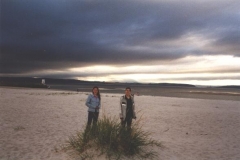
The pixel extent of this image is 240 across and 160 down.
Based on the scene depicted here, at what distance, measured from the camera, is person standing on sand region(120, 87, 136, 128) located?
8.65 metres

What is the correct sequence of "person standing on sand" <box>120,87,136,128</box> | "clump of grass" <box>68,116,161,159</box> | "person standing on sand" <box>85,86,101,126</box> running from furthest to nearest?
"person standing on sand" <box>85,86,101,126</box>, "person standing on sand" <box>120,87,136,128</box>, "clump of grass" <box>68,116,161,159</box>

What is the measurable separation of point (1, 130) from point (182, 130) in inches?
307

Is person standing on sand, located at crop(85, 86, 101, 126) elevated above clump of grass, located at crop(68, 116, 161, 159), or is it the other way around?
person standing on sand, located at crop(85, 86, 101, 126)

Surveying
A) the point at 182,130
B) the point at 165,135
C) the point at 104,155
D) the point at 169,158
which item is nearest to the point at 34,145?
the point at 104,155

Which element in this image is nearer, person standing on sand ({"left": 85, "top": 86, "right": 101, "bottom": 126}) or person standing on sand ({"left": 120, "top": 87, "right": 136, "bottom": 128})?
person standing on sand ({"left": 120, "top": 87, "right": 136, "bottom": 128})

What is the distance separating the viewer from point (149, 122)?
47.1ft

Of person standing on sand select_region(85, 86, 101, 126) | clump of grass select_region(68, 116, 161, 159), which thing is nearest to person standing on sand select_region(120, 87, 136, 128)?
clump of grass select_region(68, 116, 161, 159)

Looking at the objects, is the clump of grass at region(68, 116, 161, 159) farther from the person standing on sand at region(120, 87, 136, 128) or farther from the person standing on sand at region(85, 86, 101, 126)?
the person standing on sand at region(85, 86, 101, 126)

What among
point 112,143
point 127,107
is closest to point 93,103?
point 127,107

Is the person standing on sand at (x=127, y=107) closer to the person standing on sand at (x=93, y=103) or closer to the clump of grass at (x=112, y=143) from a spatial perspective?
the clump of grass at (x=112, y=143)

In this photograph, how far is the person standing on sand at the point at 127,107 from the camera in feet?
28.4

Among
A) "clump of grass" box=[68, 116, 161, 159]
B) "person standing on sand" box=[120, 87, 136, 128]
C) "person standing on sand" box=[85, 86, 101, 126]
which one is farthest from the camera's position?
"person standing on sand" box=[85, 86, 101, 126]

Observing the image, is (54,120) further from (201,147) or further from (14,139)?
(201,147)

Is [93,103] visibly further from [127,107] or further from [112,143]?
[112,143]
